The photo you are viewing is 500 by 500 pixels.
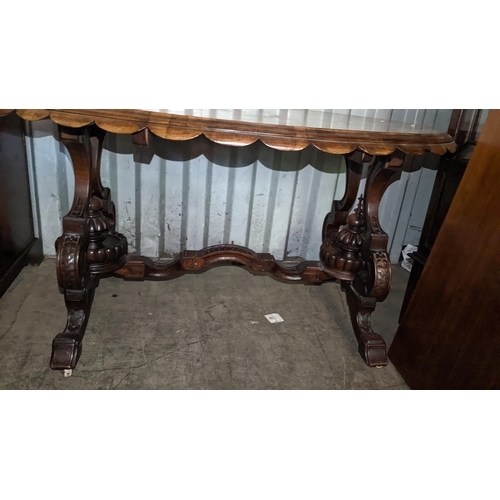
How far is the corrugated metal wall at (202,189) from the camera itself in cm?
212

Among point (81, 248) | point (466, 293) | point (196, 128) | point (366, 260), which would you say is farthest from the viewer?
point (366, 260)

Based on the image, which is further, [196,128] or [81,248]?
[81,248]

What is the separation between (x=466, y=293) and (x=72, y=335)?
1.39 m

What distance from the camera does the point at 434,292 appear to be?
1.52m

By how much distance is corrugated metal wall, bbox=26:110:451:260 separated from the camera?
212 centimetres

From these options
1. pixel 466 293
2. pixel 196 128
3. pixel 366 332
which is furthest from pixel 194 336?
pixel 466 293

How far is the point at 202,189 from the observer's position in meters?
2.25

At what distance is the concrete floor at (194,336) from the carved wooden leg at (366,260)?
0.10 metres

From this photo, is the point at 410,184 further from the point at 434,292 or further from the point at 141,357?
the point at 141,357

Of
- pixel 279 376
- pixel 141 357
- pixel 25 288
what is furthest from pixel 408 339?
pixel 25 288

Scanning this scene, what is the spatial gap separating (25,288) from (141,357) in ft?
2.58

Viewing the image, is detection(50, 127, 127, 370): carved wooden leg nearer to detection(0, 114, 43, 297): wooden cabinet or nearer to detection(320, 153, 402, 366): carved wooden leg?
detection(0, 114, 43, 297): wooden cabinet

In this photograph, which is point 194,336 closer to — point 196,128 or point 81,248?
point 81,248

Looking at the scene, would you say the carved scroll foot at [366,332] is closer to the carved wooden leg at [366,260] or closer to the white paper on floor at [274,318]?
the carved wooden leg at [366,260]
